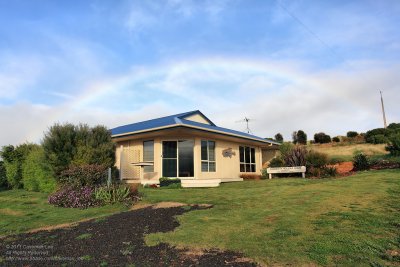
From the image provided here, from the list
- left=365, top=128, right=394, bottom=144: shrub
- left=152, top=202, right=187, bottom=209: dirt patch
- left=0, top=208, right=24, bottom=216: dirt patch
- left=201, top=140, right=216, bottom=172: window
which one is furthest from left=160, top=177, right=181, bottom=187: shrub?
left=365, top=128, right=394, bottom=144: shrub

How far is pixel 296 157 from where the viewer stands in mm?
21312

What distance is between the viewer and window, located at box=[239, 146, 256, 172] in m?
25.1

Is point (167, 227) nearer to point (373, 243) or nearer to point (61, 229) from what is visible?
point (61, 229)

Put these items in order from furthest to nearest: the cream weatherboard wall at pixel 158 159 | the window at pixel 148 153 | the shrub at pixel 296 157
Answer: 1. the shrub at pixel 296 157
2. the window at pixel 148 153
3. the cream weatherboard wall at pixel 158 159

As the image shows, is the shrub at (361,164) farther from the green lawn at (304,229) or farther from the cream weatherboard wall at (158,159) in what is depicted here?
the green lawn at (304,229)

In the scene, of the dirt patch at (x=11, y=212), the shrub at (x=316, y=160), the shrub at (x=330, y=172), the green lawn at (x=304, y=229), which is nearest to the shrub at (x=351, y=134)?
the shrub at (x=316, y=160)

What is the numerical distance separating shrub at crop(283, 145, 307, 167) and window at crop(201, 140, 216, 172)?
17.0 feet

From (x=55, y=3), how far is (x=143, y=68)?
5046 millimetres

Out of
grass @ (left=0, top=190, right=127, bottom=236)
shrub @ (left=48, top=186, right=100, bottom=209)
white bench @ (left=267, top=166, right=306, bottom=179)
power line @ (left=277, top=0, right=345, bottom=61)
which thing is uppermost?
power line @ (left=277, top=0, right=345, bottom=61)

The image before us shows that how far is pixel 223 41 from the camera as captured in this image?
14.1 metres

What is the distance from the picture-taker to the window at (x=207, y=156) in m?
20.6

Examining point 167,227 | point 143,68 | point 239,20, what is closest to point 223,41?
point 239,20

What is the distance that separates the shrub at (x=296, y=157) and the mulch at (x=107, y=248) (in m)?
14.4

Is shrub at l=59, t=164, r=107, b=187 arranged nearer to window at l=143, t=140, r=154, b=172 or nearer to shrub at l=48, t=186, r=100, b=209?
shrub at l=48, t=186, r=100, b=209
